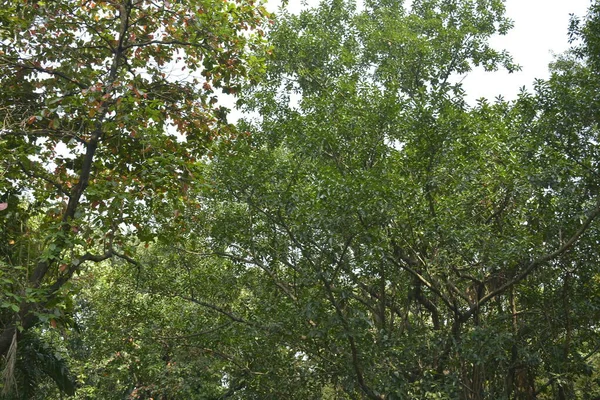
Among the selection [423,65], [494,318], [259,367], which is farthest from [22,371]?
[423,65]

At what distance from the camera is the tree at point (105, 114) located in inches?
215

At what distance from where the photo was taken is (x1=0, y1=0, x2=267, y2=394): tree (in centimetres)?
545

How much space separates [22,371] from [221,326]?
117 inches

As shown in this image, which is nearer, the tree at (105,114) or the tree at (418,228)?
the tree at (105,114)

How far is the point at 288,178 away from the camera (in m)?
8.38

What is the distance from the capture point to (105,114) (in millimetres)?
5820

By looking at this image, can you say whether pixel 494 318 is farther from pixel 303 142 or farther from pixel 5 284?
pixel 5 284

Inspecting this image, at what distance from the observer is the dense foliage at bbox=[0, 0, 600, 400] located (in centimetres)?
612

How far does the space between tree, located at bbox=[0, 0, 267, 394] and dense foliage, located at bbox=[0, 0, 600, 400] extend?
0.15 feet

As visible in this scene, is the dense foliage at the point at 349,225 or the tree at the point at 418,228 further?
the tree at the point at 418,228

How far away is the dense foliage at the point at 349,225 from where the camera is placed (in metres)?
6.12

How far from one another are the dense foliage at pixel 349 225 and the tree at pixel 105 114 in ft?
0.15

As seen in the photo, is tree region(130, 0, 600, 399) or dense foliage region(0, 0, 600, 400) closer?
dense foliage region(0, 0, 600, 400)

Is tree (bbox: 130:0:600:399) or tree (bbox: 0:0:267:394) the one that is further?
tree (bbox: 130:0:600:399)
